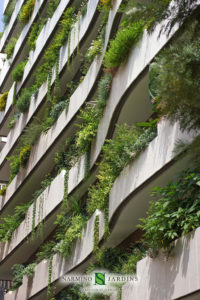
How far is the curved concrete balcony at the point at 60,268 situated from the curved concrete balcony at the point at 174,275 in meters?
2.90

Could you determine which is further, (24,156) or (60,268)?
(24,156)

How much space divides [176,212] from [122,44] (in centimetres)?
500

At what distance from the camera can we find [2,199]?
2214 cm

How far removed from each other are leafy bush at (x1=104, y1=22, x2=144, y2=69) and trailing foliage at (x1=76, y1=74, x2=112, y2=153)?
64 centimetres

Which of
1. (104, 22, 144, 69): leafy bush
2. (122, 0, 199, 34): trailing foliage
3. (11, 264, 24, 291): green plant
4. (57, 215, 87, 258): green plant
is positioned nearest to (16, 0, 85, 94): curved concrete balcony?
(104, 22, 144, 69): leafy bush

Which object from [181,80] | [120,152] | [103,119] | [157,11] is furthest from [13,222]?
[181,80]

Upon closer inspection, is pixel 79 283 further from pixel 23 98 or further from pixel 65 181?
pixel 23 98

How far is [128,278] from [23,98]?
11.6 metres

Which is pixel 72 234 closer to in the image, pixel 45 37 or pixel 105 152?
pixel 105 152

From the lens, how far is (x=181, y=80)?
5.23 metres

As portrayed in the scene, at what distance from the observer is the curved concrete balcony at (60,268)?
43.1 feet

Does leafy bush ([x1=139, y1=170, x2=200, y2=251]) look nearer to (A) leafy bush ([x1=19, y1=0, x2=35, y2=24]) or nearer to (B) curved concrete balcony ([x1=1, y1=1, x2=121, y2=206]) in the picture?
(B) curved concrete balcony ([x1=1, y1=1, x2=121, y2=206])

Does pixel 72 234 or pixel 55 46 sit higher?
pixel 55 46

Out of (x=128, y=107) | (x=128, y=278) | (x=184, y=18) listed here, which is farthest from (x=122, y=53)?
(x=184, y=18)
